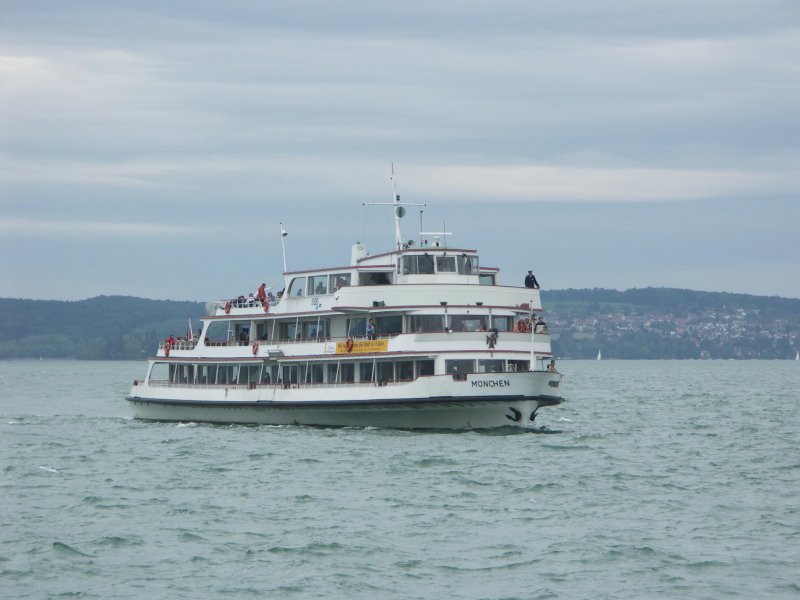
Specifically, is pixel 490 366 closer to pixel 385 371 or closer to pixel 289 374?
pixel 385 371

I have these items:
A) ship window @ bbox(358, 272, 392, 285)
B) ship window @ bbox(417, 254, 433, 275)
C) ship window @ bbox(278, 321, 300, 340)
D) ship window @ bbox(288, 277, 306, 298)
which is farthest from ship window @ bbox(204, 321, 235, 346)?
ship window @ bbox(417, 254, 433, 275)

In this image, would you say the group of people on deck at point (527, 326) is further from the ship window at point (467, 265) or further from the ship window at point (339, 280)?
the ship window at point (339, 280)

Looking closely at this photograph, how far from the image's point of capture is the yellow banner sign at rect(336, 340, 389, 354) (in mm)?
45809

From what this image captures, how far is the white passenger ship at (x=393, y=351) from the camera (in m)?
44.2

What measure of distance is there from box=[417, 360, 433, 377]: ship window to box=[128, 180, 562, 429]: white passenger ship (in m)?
0.04

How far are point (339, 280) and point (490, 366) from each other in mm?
6948

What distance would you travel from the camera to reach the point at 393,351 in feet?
148

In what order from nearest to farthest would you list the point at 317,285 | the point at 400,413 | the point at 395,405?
the point at 395,405, the point at 400,413, the point at 317,285

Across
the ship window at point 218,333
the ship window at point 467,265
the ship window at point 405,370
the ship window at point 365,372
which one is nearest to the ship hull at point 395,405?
the ship window at point 365,372

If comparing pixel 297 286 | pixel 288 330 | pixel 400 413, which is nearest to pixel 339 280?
pixel 297 286

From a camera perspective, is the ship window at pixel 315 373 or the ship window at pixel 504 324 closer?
the ship window at pixel 504 324

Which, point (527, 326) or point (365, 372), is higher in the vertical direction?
point (527, 326)

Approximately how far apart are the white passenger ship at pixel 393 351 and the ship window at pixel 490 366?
3 centimetres

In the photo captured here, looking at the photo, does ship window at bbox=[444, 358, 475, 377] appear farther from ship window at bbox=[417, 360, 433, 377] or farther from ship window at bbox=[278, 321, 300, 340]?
ship window at bbox=[278, 321, 300, 340]
